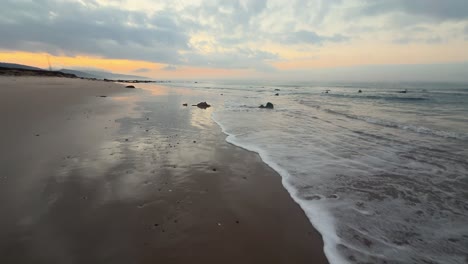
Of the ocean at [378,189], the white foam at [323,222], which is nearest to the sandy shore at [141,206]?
the white foam at [323,222]

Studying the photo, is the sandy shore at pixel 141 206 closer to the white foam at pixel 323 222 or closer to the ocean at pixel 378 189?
the white foam at pixel 323 222

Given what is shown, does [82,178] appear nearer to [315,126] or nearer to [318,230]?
[318,230]

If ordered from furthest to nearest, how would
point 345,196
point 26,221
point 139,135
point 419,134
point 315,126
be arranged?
1. point 315,126
2. point 419,134
3. point 139,135
4. point 345,196
5. point 26,221

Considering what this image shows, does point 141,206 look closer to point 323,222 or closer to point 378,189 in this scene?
point 323,222

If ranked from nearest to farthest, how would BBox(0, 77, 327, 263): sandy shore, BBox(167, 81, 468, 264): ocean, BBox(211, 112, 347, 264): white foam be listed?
BBox(0, 77, 327, 263): sandy shore → BBox(211, 112, 347, 264): white foam → BBox(167, 81, 468, 264): ocean

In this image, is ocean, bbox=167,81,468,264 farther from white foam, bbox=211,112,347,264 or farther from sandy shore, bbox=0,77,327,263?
sandy shore, bbox=0,77,327,263

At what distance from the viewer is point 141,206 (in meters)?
4.09

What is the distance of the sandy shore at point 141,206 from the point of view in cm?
309

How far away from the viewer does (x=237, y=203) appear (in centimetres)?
445

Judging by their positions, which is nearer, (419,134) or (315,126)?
(419,134)

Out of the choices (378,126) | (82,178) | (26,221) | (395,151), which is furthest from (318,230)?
(378,126)

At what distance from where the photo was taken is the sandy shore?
3088mm

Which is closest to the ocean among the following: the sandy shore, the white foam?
the white foam

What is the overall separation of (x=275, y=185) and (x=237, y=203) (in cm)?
119
